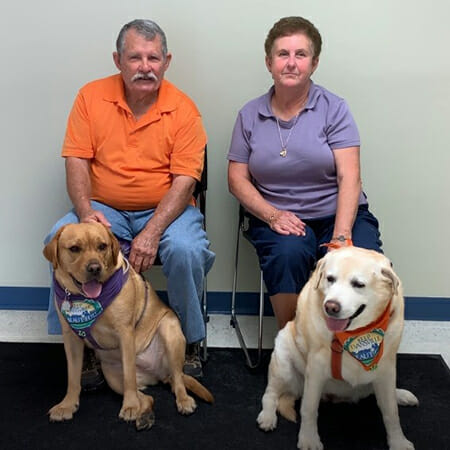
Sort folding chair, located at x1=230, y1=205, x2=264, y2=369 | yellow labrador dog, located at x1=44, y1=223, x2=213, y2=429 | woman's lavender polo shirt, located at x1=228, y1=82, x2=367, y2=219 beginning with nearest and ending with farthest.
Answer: yellow labrador dog, located at x1=44, y1=223, x2=213, y2=429 → woman's lavender polo shirt, located at x1=228, y1=82, x2=367, y2=219 → folding chair, located at x1=230, y1=205, x2=264, y2=369

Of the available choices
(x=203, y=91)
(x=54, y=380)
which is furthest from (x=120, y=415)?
(x=203, y=91)

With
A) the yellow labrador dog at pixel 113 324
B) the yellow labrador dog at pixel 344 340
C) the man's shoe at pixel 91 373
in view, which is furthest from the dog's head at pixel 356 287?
the man's shoe at pixel 91 373

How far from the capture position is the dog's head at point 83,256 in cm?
203

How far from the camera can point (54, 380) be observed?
7.95 feet

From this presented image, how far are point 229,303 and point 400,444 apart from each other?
1.29m

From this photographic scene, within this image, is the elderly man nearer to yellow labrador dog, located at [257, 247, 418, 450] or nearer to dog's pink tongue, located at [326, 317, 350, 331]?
yellow labrador dog, located at [257, 247, 418, 450]

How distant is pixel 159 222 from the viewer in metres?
2.34

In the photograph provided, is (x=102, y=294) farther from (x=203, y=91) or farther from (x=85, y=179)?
(x=203, y=91)

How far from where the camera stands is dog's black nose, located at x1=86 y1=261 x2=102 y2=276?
2.00 m

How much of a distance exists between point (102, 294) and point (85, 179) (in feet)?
1.93

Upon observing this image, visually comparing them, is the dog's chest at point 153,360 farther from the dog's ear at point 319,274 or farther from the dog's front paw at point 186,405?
the dog's ear at point 319,274

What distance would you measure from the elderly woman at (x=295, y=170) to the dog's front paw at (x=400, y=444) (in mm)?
608

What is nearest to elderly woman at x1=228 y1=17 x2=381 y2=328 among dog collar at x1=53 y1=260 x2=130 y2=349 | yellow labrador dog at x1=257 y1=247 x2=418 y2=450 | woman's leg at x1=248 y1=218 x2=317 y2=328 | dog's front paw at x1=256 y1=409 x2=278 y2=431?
woman's leg at x1=248 y1=218 x2=317 y2=328

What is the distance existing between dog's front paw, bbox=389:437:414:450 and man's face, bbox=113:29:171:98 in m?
1.61
